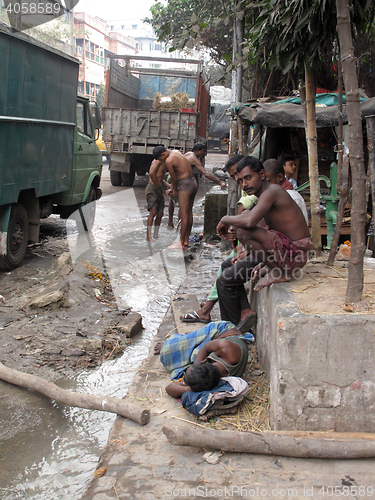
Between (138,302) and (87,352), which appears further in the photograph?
(138,302)

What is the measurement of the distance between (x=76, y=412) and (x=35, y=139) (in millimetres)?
4242

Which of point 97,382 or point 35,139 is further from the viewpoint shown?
point 35,139

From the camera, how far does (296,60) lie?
11.4 feet

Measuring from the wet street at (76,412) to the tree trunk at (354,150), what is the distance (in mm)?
1830

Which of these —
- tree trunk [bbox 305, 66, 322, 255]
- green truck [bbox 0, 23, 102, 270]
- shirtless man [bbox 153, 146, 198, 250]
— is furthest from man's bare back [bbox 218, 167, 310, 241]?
shirtless man [bbox 153, 146, 198, 250]

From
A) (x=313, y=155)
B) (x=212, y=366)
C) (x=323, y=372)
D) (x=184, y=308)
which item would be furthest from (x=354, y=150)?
(x=184, y=308)

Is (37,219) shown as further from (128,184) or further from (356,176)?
(128,184)

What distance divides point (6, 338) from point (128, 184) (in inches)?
433

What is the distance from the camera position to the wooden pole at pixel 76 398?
2617 mm

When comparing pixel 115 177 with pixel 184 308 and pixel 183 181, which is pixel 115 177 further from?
pixel 184 308

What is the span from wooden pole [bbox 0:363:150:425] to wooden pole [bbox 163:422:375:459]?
12.0 inches

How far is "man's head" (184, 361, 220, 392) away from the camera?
2674mm

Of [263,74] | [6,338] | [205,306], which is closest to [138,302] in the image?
[205,306]

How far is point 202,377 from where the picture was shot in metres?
2.68
